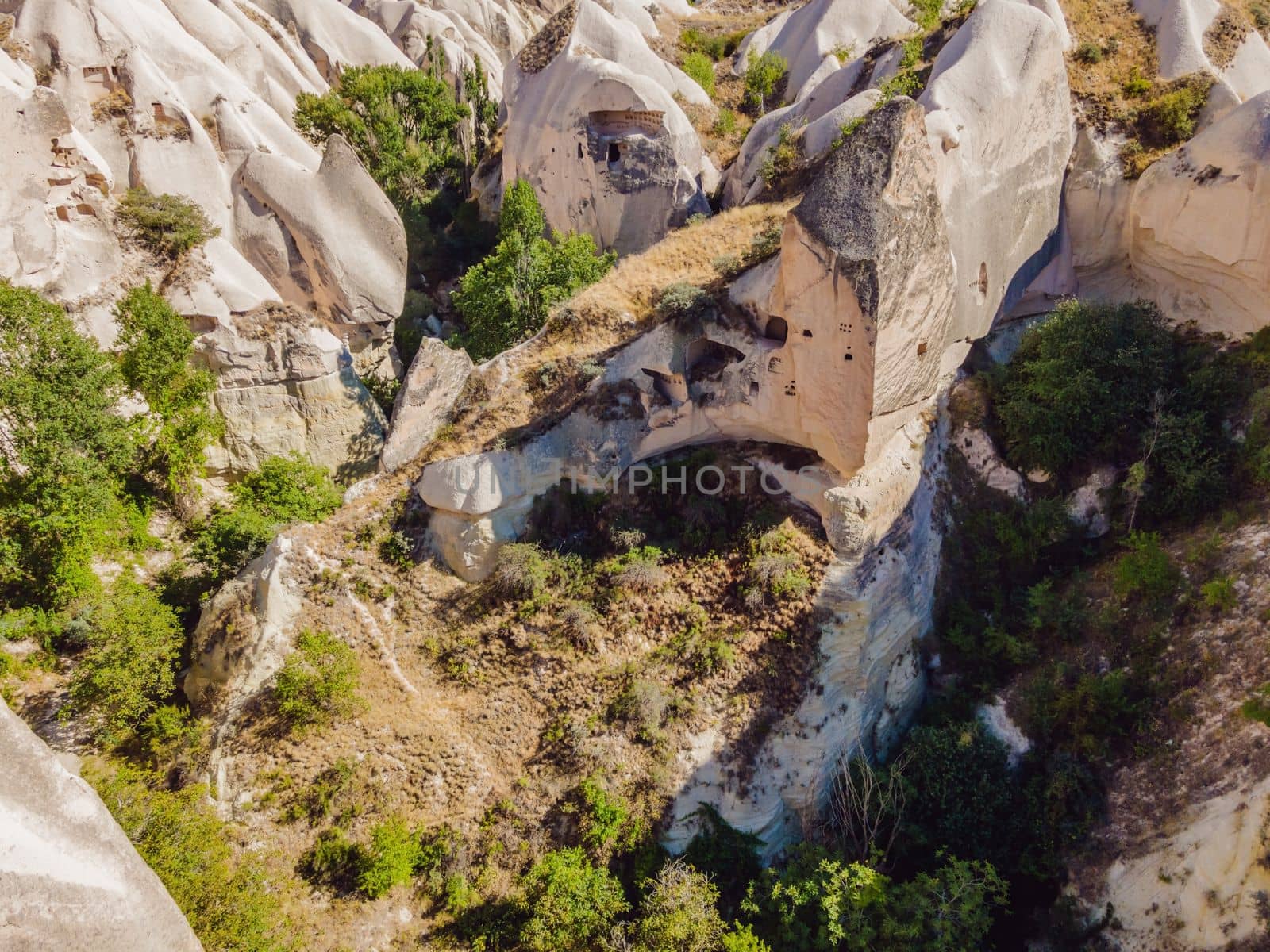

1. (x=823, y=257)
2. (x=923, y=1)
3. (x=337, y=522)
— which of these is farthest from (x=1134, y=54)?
(x=337, y=522)

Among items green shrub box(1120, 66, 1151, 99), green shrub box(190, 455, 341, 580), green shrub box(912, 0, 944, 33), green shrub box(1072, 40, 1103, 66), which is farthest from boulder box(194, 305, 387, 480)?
green shrub box(912, 0, 944, 33)

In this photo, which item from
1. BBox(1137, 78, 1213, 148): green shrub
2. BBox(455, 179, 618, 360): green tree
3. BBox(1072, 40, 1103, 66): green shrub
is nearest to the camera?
BBox(1137, 78, 1213, 148): green shrub

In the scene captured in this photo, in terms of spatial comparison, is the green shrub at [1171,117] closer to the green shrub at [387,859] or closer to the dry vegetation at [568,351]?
the dry vegetation at [568,351]

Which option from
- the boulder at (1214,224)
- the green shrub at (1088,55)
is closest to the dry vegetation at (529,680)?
the boulder at (1214,224)

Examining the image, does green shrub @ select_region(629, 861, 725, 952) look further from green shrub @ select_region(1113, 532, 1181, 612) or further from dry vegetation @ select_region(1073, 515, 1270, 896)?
green shrub @ select_region(1113, 532, 1181, 612)

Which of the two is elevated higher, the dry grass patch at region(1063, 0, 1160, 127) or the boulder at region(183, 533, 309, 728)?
the dry grass patch at region(1063, 0, 1160, 127)

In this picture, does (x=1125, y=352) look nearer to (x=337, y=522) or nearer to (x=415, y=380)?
(x=415, y=380)
